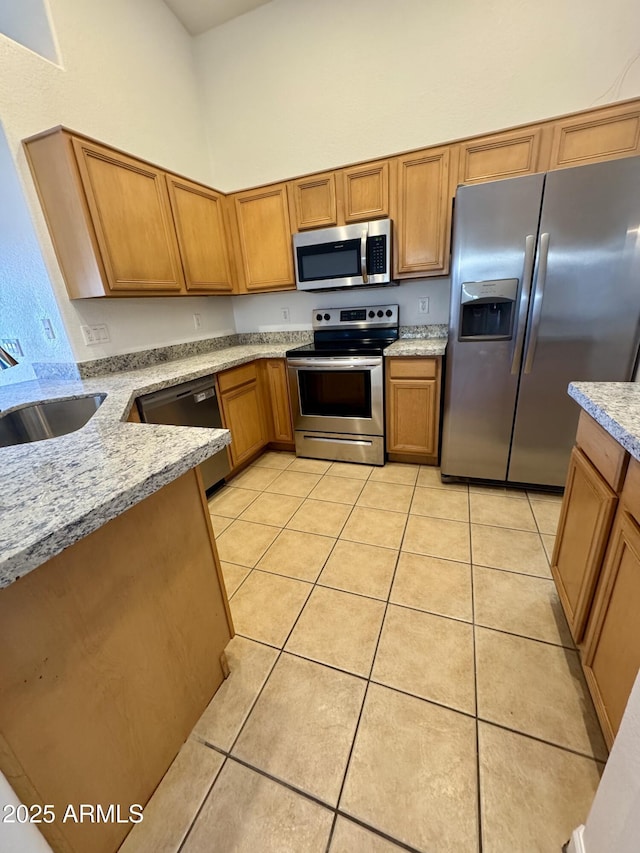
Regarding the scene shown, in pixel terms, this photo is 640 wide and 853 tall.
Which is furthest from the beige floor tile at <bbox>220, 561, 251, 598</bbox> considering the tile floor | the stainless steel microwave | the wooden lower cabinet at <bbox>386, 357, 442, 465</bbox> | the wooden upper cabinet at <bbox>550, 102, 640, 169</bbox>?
the wooden upper cabinet at <bbox>550, 102, 640, 169</bbox>

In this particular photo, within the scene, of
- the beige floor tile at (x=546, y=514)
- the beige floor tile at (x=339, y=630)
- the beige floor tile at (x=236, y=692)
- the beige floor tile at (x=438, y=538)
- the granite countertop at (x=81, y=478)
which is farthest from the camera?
the beige floor tile at (x=546, y=514)

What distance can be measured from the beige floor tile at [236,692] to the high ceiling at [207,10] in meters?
4.14

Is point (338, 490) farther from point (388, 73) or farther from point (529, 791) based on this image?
point (388, 73)

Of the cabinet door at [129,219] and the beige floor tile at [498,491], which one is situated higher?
the cabinet door at [129,219]

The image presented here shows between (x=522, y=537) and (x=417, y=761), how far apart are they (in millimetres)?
1207

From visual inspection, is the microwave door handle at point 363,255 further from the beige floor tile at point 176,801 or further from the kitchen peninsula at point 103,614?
the beige floor tile at point 176,801

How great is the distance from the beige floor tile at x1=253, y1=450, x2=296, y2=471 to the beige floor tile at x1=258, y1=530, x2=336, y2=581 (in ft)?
2.99

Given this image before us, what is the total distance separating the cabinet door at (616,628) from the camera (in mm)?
827

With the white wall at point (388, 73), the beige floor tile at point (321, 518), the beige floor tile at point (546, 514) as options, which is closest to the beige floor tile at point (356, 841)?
the beige floor tile at point (321, 518)

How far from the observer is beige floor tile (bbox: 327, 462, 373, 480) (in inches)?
101

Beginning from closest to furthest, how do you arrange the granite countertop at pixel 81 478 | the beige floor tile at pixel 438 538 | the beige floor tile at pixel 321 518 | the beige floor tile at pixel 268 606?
the granite countertop at pixel 81 478, the beige floor tile at pixel 268 606, the beige floor tile at pixel 438 538, the beige floor tile at pixel 321 518

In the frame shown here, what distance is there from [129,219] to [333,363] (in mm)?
1515

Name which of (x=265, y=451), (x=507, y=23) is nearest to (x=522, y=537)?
(x=265, y=451)

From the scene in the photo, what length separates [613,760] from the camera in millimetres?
634
